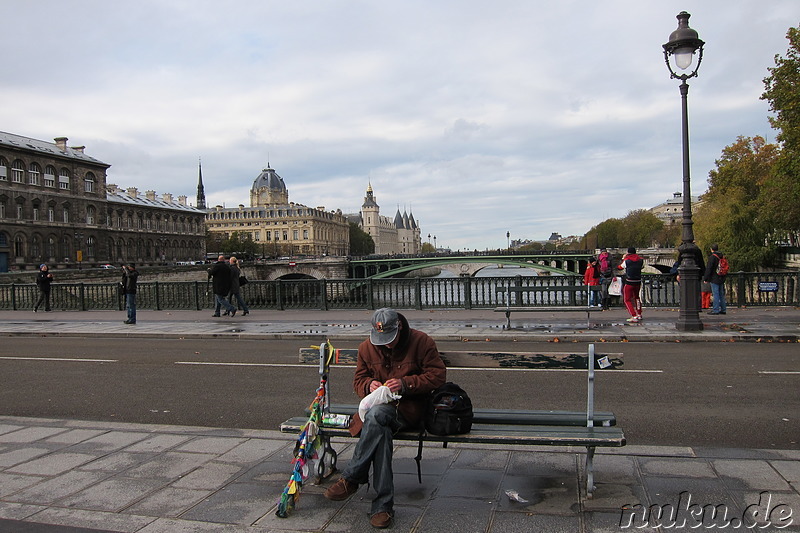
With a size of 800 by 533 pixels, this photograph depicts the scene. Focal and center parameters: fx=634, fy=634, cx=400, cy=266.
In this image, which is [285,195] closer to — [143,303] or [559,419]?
[143,303]

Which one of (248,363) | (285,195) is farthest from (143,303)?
(285,195)

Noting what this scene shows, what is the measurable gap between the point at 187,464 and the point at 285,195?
170 m

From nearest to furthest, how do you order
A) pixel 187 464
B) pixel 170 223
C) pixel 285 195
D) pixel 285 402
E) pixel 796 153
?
Answer: pixel 187 464 < pixel 285 402 < pixel 796 153 < pixel 170 223 < pixel 285 195

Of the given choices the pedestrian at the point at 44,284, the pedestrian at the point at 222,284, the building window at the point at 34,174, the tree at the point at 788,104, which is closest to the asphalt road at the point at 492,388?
the pedestrian at the point at 222,284

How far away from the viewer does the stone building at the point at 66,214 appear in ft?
224

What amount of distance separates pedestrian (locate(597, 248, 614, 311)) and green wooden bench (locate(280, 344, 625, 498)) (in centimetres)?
1377

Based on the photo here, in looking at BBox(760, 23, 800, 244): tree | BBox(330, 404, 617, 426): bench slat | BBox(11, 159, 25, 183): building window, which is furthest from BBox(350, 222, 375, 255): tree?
BBox(330, 404, 617, 426): bench slat

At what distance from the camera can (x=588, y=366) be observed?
4559mm

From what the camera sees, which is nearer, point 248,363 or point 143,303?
point 248,363

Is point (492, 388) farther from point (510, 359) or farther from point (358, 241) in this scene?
point (358, 241)

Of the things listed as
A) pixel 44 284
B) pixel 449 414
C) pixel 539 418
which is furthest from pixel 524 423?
pixel 44 284

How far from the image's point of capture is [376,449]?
405 centimetres

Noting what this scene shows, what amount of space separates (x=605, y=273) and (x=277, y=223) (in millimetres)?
141147

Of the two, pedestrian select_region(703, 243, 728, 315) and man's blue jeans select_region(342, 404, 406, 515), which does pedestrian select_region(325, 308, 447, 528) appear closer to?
man's blue jeans select_region(342, 404, 406, 515)
